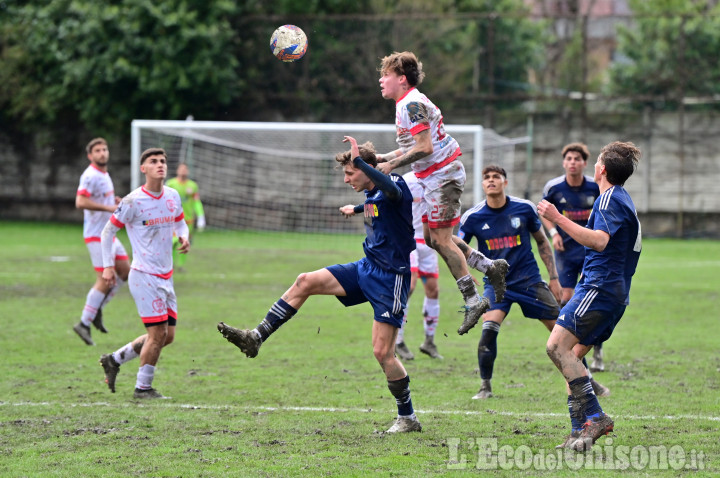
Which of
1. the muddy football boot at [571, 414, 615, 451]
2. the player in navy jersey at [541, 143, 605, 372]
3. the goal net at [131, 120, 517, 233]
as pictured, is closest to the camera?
the muddy football boot at [571, 414, 615, 451]

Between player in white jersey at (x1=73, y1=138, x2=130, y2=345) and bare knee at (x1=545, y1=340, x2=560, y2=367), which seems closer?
bare knee at (x1=545, y1=340, x2=560, y2=367)

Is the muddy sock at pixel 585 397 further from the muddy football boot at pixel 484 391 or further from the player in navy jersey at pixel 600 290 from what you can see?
the muddy football boot at pixel 484 391

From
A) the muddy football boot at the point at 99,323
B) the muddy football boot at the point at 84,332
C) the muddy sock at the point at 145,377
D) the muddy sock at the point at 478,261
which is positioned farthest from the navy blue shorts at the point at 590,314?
the muddy football boot at the point at 99,323

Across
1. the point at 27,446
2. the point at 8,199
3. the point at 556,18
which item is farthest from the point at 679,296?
the point at 8,199

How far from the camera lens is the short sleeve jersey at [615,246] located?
649cm

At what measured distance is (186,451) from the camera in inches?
262

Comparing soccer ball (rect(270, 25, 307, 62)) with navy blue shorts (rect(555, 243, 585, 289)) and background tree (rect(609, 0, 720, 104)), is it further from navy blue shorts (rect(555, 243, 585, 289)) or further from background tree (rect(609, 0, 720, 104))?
background tree (rect(609, 0, 720, 104))

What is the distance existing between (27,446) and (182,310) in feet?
25.8

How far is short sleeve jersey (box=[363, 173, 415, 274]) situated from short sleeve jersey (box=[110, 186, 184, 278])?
8.28 feet

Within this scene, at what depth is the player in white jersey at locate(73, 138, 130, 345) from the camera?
11.9m

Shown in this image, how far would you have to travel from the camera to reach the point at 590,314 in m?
6.59

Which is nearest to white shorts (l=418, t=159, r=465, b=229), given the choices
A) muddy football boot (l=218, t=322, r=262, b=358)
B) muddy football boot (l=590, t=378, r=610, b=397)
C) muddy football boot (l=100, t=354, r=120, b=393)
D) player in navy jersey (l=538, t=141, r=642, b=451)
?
player in navy jersey (l=538, t=141, r=642, b=451)

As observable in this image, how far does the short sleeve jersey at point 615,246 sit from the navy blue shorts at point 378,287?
1.47 metres

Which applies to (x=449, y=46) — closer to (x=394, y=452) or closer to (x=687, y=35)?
(x=687, y=35)
